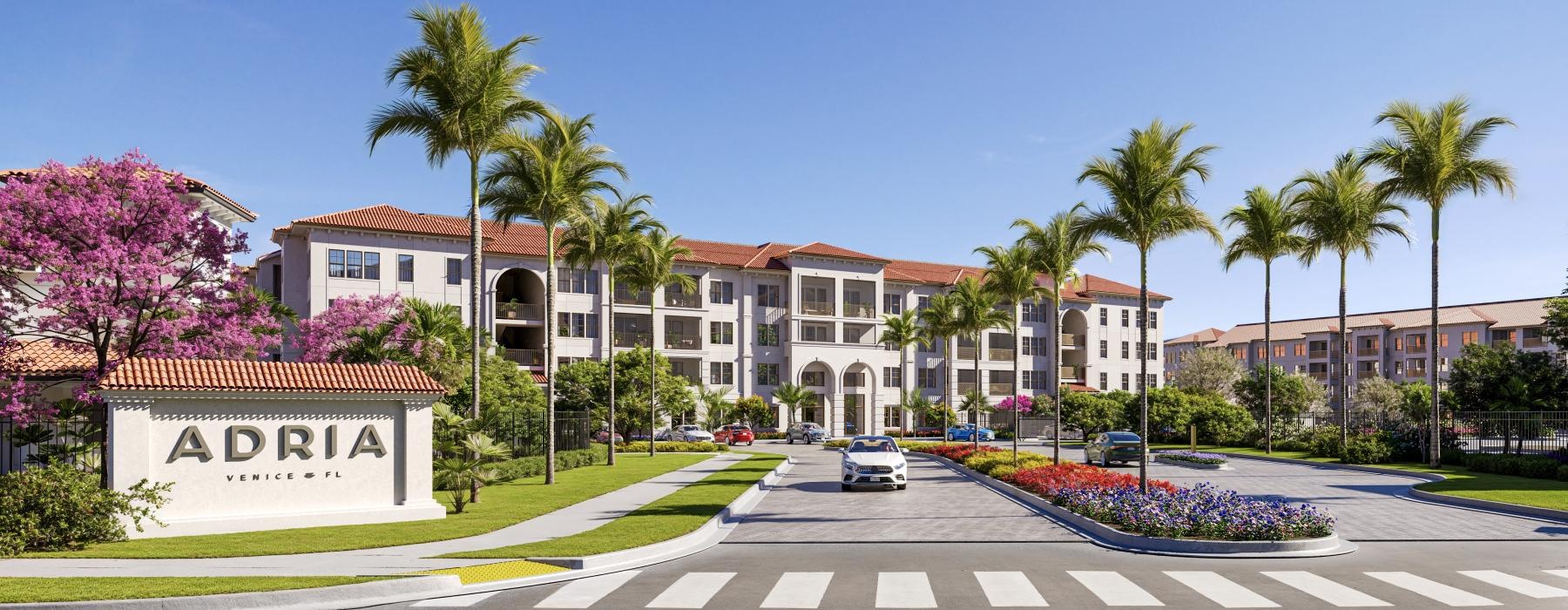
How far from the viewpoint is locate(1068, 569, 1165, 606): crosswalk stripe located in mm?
10734

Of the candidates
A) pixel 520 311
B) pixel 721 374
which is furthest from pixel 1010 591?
pixel 721 374

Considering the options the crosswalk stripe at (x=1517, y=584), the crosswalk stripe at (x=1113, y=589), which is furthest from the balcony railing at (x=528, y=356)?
the crosswalk stripe at (x=1517, y=584)

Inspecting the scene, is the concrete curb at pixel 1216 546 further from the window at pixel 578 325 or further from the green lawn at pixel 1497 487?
the window at pixel 578 325

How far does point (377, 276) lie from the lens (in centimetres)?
5669

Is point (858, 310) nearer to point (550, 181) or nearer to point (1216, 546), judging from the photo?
point (550, 181)

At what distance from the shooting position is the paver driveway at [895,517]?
16.6 meters

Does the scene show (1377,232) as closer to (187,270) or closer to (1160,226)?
(1160,226)

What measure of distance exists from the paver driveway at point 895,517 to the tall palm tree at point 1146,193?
4064 mm

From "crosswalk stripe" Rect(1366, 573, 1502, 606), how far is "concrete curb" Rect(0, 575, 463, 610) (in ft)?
37.0

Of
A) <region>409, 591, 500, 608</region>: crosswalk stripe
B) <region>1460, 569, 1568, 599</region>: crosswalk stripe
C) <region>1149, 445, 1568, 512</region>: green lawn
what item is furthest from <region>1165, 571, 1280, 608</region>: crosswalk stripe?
<region>1149, 445, 1568, 512</region>: green lawn

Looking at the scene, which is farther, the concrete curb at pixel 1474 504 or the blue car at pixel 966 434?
the blue car at pixel 966 434

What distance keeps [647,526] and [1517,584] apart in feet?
40.3

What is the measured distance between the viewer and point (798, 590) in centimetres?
1150

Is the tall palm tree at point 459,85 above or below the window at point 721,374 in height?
above
